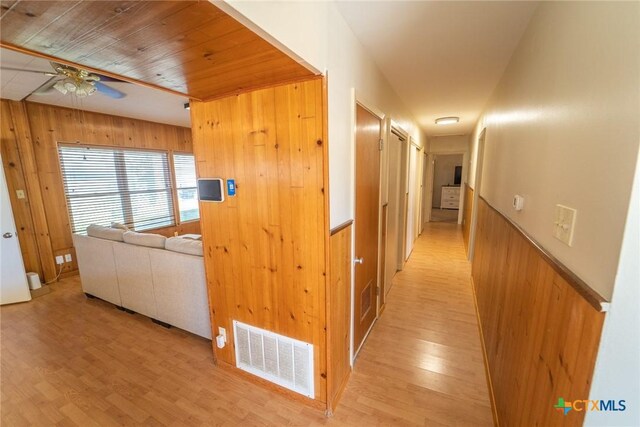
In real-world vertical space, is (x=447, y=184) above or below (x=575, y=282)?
below

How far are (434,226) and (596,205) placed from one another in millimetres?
6407

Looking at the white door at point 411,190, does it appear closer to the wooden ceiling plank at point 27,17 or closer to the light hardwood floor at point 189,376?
the light hardwood floor at point 189,376

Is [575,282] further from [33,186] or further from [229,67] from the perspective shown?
[33,186]

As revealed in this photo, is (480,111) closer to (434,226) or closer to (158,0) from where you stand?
(434,226)

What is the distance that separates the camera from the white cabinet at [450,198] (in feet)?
29.1

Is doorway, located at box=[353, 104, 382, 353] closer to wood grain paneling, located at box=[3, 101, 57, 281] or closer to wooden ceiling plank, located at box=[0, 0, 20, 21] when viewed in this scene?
wooden ceiling plank, located at box=[0, 0, 20, 21]

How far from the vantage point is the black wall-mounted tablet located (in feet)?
5.39

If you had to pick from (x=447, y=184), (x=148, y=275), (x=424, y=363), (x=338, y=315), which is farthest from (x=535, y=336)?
(x=447, y=184)

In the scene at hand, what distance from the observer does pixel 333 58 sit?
138cm

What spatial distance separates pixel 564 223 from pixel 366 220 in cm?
127

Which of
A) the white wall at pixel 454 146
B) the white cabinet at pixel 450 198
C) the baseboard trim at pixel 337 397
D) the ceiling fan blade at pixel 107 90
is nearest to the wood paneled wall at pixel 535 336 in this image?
the baseboard trim at pixel 337 397

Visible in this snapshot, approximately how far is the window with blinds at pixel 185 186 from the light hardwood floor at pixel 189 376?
8.92 ft

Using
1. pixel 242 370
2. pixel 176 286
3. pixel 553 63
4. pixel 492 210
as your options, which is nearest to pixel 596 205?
pixel 553 63

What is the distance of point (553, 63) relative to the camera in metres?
1.12
